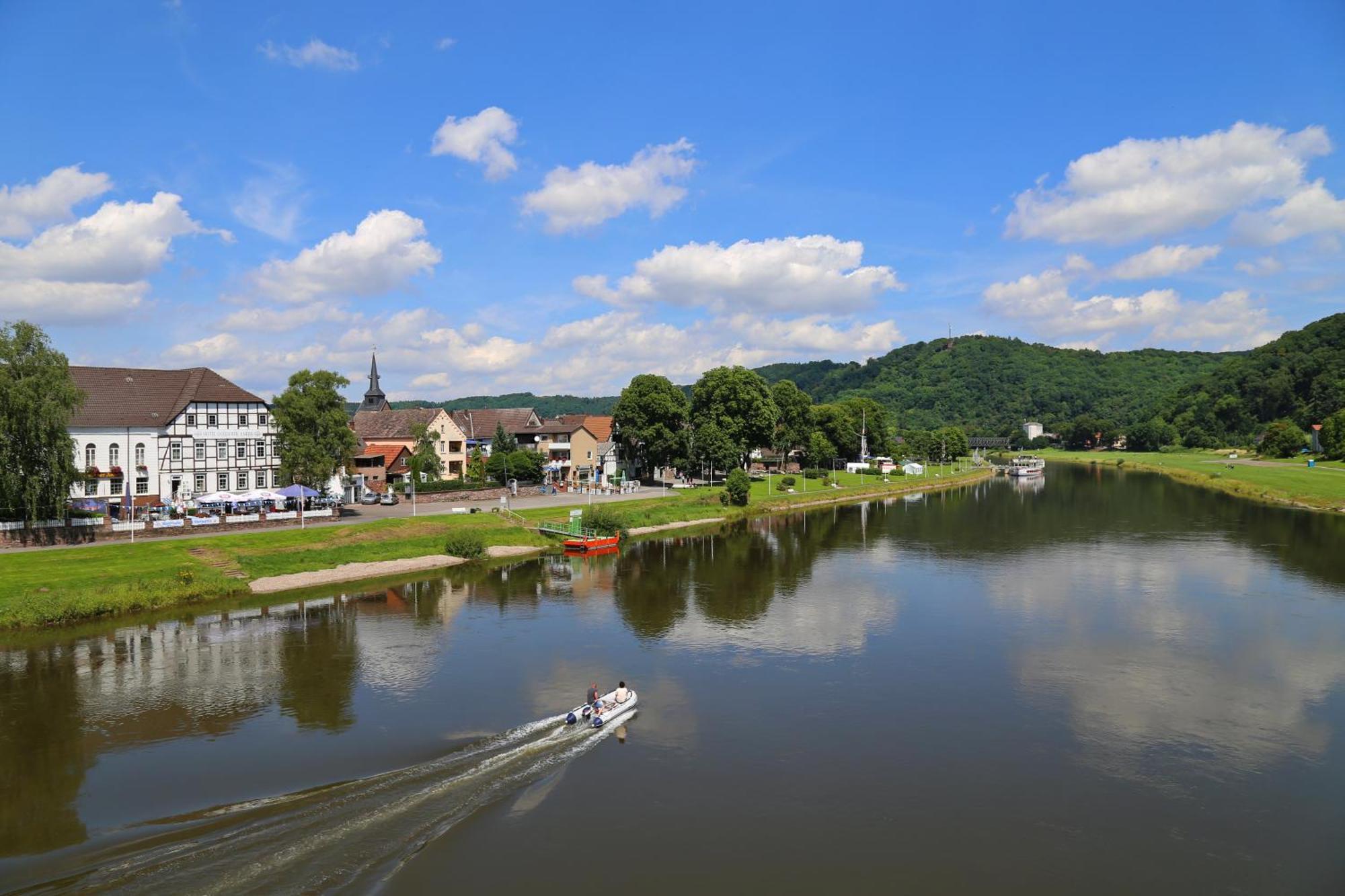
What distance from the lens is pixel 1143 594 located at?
39.9 meters

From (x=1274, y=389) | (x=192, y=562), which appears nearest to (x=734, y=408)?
(x=192, y=562)

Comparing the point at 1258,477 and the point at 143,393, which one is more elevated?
the point at 143,393

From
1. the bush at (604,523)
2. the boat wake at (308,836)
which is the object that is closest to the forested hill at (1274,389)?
the bush at (604,523)

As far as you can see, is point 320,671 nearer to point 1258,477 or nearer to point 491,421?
point 491,421

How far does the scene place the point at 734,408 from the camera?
9012 cm

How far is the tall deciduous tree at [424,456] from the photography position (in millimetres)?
69062

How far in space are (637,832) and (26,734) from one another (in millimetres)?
19023

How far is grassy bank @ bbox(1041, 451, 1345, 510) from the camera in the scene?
81.2 meters

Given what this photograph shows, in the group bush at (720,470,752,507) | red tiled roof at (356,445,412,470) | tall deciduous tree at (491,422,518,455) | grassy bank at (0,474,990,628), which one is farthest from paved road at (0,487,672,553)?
red tiled roof at (356,445,412,470)

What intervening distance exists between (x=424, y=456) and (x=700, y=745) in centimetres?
5336

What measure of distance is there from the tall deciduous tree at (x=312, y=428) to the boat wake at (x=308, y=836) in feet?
129

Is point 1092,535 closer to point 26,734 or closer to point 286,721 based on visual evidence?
point 286,721

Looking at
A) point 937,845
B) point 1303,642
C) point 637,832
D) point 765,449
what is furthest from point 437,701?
point 765,449

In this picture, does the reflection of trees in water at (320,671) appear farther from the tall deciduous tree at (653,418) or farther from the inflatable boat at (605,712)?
the tall deciduous tree at (653,418)
